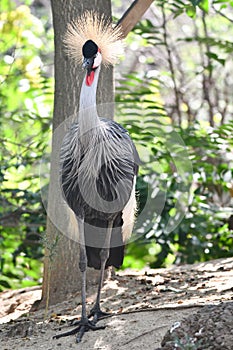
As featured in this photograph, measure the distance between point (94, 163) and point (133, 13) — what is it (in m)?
1.53

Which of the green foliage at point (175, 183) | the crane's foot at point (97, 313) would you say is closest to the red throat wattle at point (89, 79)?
the crane's foot at point (97, 313)

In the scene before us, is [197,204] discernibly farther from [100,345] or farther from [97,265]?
[100,345]

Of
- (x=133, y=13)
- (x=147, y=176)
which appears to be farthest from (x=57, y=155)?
(x=147, y=176)

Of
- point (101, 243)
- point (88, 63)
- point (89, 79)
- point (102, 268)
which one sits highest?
point (88, 63)

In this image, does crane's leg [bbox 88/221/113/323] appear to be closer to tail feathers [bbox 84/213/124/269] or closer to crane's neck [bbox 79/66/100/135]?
tail feathers [bbox 84/213/124/269]

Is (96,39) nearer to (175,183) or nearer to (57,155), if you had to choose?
(57,155)

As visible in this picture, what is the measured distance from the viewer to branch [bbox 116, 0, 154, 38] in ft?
18.6

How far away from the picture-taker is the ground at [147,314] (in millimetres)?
3703

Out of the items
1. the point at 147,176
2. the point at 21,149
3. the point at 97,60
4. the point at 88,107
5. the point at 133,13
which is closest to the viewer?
the point at 88,107

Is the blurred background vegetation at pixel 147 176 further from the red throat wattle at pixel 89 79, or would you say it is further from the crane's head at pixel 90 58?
the red throat wattle at pixel 89 79

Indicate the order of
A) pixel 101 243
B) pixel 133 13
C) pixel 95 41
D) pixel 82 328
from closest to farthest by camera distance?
pixel 82 328 < pixel 95 41 < pixel 101 243 < pixel 133 13

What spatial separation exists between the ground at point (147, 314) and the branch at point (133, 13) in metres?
2.01

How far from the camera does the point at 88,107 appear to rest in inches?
187

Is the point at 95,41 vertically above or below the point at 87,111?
above
